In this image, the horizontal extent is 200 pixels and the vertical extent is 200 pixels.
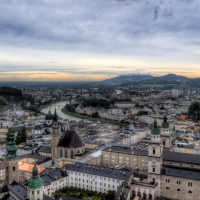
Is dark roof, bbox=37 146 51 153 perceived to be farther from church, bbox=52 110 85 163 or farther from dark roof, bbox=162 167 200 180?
dark roof, bbox=162 167 200 180

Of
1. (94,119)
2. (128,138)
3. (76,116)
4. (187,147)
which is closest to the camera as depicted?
(187,147)

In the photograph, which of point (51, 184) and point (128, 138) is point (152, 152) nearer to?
point (51, 184)

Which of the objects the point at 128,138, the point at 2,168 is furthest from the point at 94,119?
the point at 2,168

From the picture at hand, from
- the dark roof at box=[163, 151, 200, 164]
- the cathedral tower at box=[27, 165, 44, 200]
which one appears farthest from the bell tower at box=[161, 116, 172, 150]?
the cathedral tower at box=[27, 165, 44, 200]

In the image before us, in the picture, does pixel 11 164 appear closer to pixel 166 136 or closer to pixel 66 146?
pixel 66 146

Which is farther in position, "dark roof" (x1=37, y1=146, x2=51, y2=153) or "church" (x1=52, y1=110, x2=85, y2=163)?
"dark roof" (x1=37, y1=146, x2=51, y2=153)

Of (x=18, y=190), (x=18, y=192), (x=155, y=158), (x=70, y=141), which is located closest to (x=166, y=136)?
(x=155, y=158)
